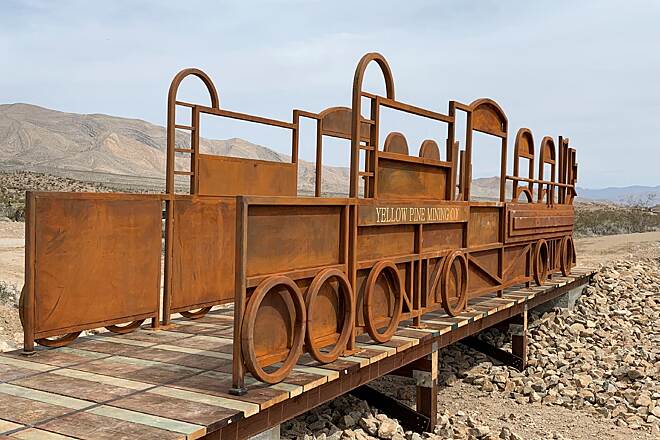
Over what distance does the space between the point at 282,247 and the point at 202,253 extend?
2.70 metres

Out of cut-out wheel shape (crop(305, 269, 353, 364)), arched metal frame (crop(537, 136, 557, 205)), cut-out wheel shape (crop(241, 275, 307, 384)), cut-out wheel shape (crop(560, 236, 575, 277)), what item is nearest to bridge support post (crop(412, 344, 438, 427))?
cut-out wheel shape (crop(305, 269, 353, 364))

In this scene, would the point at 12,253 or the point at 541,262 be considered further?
the point at 12,253

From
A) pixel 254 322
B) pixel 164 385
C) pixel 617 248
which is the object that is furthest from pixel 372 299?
pixel 617 248

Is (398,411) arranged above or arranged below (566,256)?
below

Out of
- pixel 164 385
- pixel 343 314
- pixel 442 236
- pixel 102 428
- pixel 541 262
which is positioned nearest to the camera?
pixel 102 428

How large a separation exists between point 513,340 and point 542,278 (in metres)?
1.33

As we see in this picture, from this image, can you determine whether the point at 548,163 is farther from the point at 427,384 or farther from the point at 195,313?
the point at 195,313

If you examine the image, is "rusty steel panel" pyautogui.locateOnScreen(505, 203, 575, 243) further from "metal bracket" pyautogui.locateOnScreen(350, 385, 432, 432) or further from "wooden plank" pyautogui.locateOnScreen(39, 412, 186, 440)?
"wooden plank" pyautogui.locateOnScreen(39, 412, 186, 440)

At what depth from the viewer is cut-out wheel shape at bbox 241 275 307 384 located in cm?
461

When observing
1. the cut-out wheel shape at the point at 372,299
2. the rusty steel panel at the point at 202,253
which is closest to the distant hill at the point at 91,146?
the rusty steel panel at the point at 202,253

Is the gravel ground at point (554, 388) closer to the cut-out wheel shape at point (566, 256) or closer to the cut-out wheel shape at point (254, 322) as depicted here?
the cut-out wheel shape at point (566, 256)

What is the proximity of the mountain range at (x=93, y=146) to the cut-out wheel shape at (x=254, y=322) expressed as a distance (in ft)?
247

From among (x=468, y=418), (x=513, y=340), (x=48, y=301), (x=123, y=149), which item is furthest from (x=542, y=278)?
(x=123, y=149)

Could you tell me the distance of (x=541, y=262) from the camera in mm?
11000
